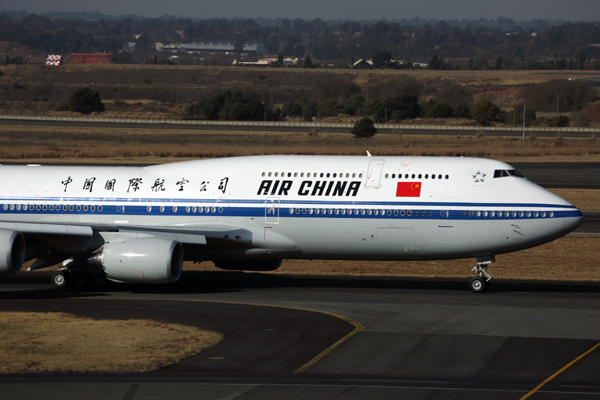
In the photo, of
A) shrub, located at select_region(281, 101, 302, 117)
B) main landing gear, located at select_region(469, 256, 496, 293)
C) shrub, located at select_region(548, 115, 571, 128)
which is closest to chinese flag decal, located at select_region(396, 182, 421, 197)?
main landing gear, located at select_region(469, 256, 496, 293)

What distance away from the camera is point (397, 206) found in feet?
101

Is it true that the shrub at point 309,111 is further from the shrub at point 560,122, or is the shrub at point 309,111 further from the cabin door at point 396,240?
the cabin door at point 396,240

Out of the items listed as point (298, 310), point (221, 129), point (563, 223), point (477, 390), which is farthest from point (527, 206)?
point (221, 129)

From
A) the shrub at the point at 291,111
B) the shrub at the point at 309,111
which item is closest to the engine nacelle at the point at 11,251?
the shrub at the point at 309,111

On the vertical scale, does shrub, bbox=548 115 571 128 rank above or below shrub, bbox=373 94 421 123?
below

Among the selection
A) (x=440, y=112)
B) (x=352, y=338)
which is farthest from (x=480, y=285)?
(x=440, y=112)

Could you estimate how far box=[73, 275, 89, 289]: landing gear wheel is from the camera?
3266cm

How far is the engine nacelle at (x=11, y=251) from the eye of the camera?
28945mm

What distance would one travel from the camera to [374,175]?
31.3 meters

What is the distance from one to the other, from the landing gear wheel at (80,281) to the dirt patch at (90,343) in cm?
561

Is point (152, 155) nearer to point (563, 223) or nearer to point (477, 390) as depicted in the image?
point (563, 223)

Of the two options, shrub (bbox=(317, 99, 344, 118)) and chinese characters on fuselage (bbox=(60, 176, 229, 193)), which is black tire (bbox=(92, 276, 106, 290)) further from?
shrub (bbox=(317, 99, 344, 118))

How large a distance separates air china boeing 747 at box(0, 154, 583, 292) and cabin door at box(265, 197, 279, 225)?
0.14 ft

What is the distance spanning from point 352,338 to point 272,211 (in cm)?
900
